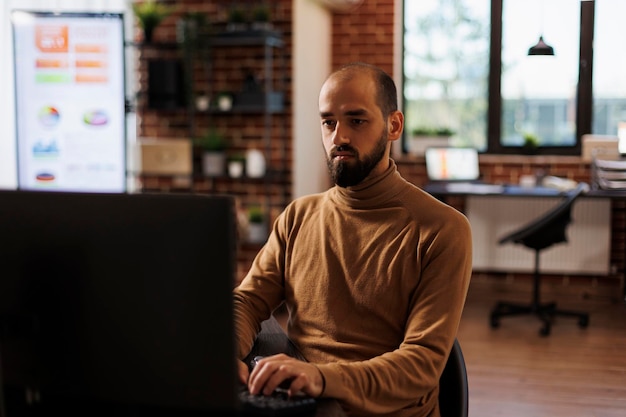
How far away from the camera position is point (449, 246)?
174cm

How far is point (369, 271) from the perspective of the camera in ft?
5.92

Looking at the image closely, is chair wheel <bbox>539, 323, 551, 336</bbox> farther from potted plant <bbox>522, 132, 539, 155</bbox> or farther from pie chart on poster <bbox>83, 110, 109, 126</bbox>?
pie chart on poster <bbox>83, 110, 109, 126</bbox>

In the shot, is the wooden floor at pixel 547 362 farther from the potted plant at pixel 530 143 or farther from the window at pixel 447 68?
the window at pixel 447 68

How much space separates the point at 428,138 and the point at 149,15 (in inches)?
94.0

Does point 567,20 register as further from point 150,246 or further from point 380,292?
point 150,246

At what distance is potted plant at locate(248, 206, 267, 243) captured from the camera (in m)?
5.62

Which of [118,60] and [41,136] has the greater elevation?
[118,60]

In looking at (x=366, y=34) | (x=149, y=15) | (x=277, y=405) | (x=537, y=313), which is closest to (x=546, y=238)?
(x=537, y=313)

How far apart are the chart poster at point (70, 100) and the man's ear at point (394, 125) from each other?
3.38 meters

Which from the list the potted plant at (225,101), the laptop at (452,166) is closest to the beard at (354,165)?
the potted plant at (225,101)

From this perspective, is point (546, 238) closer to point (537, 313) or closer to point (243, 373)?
point (537, 313)

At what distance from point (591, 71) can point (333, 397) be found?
5664mm

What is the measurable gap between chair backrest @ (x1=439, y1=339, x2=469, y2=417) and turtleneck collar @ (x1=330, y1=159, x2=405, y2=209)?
375 millimetres

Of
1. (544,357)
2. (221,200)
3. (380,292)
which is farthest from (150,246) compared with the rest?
(544,357)
